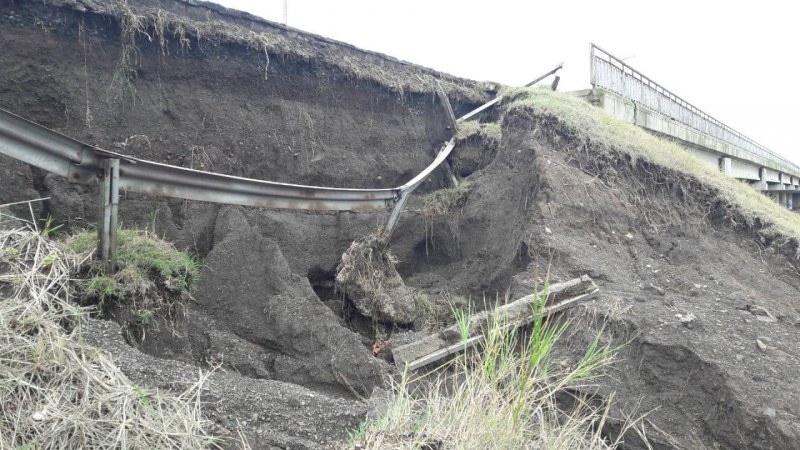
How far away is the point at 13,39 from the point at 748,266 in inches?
360

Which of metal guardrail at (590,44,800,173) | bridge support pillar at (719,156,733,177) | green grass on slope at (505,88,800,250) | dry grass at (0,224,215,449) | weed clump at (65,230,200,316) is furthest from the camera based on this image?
bridge support pillar at (719,156,733,177)

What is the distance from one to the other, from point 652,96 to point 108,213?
1391cm

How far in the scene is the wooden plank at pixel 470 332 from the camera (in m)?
5.04

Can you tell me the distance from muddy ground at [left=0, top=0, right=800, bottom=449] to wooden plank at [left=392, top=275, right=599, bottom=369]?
21 cm

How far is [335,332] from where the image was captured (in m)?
5.07

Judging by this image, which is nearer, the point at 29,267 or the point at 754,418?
the point at 29,267

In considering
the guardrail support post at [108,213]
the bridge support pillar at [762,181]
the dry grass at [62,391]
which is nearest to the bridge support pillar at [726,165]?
the bridge support pillar at [762,181]

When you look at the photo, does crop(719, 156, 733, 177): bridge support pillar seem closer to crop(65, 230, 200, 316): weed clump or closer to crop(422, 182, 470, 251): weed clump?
crop(422, 182, 470, 251): weed clump

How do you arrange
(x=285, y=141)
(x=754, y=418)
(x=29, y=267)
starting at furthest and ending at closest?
1. (x=285, y=141)
2. (x=754, y=418)
3. (x=29, y=267)

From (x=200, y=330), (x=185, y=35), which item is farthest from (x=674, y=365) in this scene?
(x=185, y=35)

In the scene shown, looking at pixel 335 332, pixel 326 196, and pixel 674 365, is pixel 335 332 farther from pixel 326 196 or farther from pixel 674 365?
pixel 674 365

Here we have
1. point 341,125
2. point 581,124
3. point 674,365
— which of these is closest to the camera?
point 674,365

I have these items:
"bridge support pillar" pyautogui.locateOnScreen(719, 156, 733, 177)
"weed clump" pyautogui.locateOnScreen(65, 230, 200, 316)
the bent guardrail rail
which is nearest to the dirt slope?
the bent guardrail rail

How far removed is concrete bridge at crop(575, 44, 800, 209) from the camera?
1208 cm
